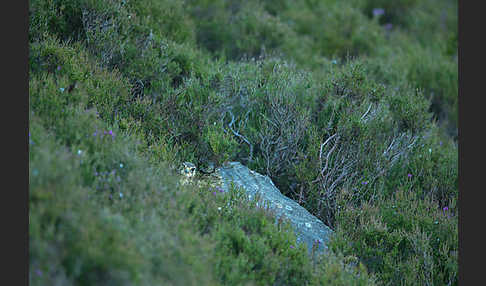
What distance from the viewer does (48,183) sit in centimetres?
299

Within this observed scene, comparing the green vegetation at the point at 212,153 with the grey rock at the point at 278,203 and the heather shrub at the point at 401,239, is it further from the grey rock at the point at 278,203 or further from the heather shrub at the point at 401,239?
the grey rock at the point at 278,203

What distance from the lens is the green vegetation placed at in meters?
3.06

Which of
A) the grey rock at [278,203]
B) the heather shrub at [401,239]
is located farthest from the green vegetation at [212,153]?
the grey rock at [278,203]

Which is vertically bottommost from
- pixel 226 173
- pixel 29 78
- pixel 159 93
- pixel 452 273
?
pixel 452 273

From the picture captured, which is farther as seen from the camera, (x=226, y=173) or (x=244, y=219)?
(x=226, y=173)

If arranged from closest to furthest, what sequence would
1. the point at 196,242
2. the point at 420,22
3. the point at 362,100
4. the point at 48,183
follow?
the point at 48,183 < the point at 196,242 < the point at 362,100 < the point at 420,22

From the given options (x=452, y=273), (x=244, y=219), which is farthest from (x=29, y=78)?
(x=452, y=273)

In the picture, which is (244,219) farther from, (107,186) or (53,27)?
(53,27)

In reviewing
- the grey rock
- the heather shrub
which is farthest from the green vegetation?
the grey rock

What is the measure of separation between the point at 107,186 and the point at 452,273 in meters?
3.32

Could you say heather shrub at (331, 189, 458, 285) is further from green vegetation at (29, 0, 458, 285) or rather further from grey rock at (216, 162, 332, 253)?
grey rock at (216, 162, 332, 253)

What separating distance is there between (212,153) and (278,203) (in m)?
0.88

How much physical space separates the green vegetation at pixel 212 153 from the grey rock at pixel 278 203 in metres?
0.17

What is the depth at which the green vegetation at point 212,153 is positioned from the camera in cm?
306
